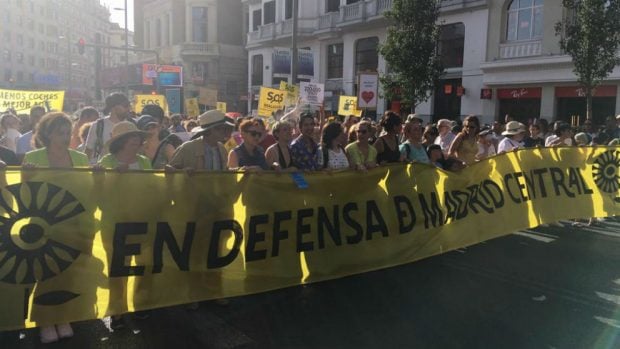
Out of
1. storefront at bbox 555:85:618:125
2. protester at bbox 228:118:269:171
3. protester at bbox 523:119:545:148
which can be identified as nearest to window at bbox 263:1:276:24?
storefront at bbox 555:85:618:125

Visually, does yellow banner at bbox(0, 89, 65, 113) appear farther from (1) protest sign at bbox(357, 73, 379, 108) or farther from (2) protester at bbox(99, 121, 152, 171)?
(2) protester at bbox(99, 121, 152, 171)

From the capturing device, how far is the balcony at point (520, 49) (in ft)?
71.1

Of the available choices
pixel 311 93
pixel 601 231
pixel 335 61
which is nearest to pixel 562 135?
pixel 601 231

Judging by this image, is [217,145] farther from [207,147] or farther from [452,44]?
[452,44]

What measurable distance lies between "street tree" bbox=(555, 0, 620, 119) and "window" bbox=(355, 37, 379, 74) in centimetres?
1472

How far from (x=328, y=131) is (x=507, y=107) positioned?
64.9 feet

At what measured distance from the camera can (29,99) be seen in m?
11.7

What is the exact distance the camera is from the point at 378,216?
503 centimetres

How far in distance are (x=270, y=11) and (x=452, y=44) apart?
16.9 m

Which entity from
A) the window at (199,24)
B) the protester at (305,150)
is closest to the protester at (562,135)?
the protester at (305,150)

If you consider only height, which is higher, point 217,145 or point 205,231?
point 217,145

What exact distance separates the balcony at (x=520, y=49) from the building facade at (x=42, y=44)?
4993cm

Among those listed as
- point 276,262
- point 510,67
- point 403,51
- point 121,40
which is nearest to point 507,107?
point 510,67

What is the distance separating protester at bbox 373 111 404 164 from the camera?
241 inches
